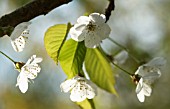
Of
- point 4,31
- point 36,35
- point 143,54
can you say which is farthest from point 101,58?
point 36,35

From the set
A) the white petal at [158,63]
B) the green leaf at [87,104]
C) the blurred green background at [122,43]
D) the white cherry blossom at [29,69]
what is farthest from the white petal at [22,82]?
the blurred green background at [122,43]

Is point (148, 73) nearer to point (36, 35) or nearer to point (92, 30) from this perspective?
point (92, 30)

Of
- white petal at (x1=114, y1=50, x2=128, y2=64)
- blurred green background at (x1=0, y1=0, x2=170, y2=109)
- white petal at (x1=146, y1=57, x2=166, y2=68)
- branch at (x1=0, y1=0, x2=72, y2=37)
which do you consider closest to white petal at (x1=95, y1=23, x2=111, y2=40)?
branch at (x1=0, y1=0, x2=72, y2=37)

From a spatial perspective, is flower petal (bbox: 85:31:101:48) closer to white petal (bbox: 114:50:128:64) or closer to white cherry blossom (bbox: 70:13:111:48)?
white cherry blossom (bbox: 70:13:111:48)

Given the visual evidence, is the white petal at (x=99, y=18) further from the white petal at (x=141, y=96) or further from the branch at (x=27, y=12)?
the white petal at (x=141, y=96)

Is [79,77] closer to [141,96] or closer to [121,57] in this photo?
[141,96]

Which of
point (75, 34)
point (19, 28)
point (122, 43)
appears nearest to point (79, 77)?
point (75, 34)
